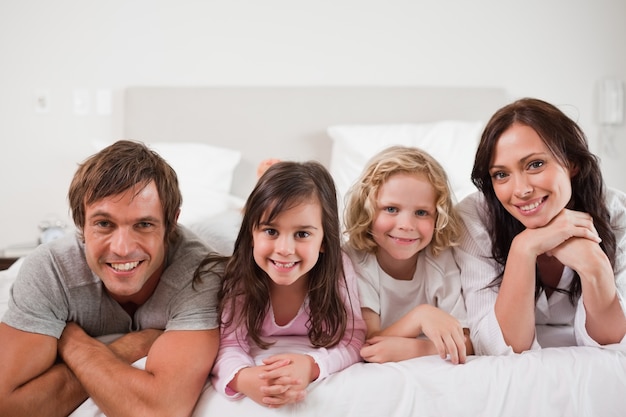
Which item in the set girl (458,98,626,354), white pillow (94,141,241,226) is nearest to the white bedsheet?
girl (458,98,626,354)

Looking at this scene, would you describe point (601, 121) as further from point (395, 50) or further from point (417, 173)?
point (417, 173)

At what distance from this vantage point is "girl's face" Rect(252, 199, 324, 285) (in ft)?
4.45

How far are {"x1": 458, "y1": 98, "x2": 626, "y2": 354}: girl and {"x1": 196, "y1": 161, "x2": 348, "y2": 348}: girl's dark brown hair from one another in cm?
36

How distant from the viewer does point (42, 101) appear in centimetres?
324

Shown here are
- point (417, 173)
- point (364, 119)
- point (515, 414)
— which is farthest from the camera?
point (364, 119)

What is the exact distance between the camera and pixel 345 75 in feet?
10.6

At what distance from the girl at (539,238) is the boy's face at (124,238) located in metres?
0.81

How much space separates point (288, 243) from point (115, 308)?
1.48ft

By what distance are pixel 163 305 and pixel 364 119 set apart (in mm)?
1980

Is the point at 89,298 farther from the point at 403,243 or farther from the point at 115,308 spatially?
the point at 403,243

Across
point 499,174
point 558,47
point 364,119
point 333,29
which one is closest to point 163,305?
point 499,174

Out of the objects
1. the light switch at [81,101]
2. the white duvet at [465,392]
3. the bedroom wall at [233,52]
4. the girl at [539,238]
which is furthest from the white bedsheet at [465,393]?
the light switch at [81,101]

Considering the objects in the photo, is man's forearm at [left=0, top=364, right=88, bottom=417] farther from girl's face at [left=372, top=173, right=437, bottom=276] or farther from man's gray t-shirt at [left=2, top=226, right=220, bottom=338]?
girl's face at [left=372, top=173, right=437, bottom=276]

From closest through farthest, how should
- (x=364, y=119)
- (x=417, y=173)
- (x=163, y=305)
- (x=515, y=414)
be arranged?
(x=515, y=414) < (x=163, y=305) < (x=417, y=173) < (x=364, y=119)
